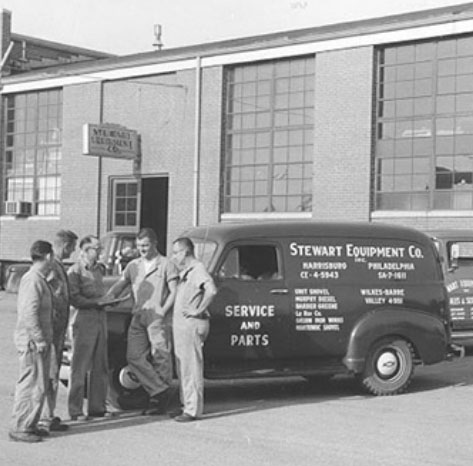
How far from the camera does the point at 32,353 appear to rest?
870cm

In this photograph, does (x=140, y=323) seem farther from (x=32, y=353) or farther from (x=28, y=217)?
(x=28, y=217)

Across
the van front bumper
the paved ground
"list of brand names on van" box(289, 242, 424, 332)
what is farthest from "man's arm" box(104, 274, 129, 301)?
the van front bumper

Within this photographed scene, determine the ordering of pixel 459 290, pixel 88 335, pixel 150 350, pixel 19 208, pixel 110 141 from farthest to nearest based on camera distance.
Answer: pixel 19 208 → pixel 110 141 → pixel 459 290 → pixel 150 350 → pixel 88 335

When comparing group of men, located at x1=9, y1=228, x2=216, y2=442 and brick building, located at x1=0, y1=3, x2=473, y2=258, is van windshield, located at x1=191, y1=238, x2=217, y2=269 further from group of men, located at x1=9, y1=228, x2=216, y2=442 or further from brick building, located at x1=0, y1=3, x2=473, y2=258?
brick building, located at x1=0, y1=3, x2=473, y2=258

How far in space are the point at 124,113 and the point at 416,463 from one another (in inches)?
949

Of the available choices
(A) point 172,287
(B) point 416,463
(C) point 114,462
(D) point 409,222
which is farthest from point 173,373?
(D) point 409,222

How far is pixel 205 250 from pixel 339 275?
5.30 ft

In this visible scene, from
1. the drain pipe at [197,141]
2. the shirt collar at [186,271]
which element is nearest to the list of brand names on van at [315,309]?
the shirt collar at [186,271]

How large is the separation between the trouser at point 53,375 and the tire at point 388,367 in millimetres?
3798

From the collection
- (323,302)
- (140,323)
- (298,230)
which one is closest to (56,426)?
(140,323)

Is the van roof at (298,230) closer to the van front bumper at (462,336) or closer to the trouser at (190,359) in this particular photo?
the trouser at (190,359)

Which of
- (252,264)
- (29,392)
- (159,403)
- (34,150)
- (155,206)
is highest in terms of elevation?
(34,150)

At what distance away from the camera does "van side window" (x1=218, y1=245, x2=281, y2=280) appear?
10914 mm

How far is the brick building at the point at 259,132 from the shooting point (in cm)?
2391
